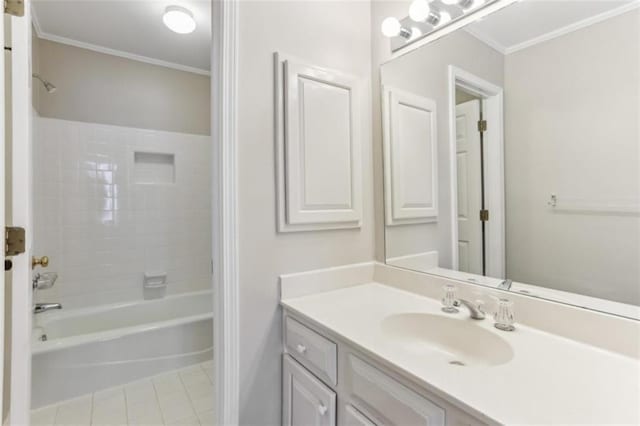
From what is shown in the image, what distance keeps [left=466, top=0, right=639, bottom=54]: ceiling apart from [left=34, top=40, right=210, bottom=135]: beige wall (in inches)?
98.7

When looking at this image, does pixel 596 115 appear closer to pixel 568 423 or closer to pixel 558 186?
pixel 558 186

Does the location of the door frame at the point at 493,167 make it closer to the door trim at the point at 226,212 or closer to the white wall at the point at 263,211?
the white wall at the point at 263,211

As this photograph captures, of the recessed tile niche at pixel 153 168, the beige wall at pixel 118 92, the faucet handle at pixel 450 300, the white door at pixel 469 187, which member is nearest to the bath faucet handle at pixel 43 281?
the recessed tile niche at pixel 153 168

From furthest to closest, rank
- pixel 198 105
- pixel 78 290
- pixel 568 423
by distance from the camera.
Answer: pixel 198 105 < pixel 78 290 < pixel 568 423

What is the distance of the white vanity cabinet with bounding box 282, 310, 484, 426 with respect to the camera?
734 millimetres

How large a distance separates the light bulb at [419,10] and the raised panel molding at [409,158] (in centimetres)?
31

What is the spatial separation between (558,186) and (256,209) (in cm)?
110

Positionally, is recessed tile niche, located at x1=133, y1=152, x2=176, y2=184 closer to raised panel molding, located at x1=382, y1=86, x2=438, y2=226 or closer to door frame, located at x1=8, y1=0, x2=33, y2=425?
door frame, located at x1=8, y1=0, x2=33, y2=425

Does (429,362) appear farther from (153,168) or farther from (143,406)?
(153,168)

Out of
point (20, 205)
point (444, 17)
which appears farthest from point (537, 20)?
point (20, 205)

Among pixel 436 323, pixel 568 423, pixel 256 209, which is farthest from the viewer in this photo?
pixel 256 209

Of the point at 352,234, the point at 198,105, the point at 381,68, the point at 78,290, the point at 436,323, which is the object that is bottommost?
the point at 78,290

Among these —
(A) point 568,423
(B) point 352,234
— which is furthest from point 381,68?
(A) point 568,423

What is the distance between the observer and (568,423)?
0.57 m
